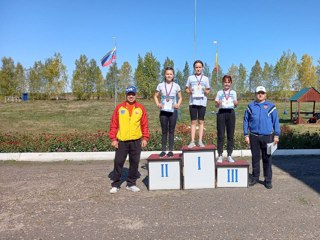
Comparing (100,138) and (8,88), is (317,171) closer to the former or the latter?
(100,138)

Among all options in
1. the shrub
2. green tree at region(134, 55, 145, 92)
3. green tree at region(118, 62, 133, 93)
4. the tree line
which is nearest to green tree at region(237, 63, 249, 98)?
the tree line

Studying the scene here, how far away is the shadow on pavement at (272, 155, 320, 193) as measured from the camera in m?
6.53

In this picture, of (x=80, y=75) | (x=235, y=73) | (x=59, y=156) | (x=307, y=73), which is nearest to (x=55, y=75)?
(x=80, y=75)

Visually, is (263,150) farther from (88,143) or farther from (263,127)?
(88,143)

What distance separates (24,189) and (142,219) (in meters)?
2.88

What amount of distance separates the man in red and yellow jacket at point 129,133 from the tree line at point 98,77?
4743 cm

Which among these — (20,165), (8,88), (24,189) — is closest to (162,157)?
(24,189)

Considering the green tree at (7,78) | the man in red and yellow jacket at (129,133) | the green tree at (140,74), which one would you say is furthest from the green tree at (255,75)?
the man in red and yellow jacket at (129,133)

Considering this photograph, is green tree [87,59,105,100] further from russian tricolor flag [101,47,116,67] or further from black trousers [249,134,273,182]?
black trousers [249,134,273,182]

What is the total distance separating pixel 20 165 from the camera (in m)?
8.30

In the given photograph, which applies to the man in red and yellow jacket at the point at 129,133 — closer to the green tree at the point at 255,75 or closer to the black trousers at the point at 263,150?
the black trousers at the point at 263,150

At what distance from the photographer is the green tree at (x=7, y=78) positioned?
59.2 m

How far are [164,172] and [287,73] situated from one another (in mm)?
45898

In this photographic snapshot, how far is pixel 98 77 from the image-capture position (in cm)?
6025
